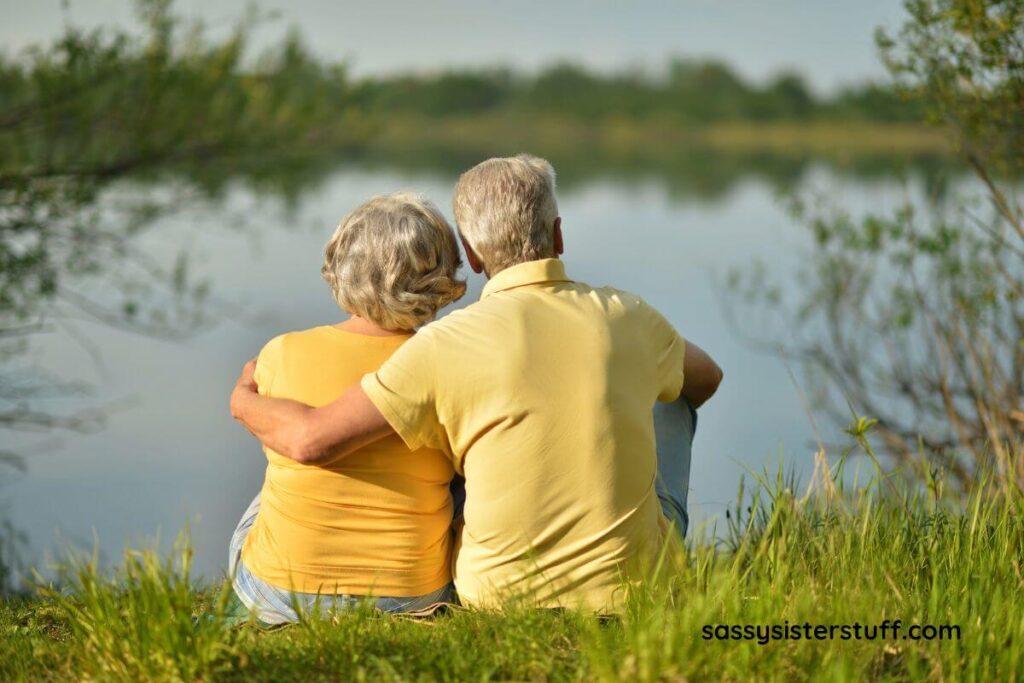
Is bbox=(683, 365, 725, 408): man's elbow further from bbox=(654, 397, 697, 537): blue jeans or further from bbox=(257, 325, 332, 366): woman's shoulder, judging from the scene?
bbox=(257, 325, 332, 366): woman's shoulder

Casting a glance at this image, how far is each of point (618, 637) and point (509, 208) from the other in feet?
2.61

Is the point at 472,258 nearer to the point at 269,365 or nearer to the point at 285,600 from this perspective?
the point at 269,365

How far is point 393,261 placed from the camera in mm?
2307

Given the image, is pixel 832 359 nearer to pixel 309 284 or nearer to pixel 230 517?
pixel 230 517

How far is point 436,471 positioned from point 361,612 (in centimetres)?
37

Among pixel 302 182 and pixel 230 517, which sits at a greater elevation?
pixel 302 182

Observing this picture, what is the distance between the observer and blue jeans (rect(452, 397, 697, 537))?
104 inches

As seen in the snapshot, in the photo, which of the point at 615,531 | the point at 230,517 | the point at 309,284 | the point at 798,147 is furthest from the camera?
the point at 798,147

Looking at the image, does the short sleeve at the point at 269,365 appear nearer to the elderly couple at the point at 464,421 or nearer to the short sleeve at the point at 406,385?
the elderly couple at the point at 464,421

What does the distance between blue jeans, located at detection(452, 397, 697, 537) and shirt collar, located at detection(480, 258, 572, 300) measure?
1.71 ft

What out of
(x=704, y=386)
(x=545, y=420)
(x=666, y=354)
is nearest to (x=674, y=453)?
(x=704, y=386)

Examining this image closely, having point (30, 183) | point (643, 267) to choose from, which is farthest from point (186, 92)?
point (643, 267)

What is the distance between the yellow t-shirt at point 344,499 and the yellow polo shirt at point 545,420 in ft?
0.39

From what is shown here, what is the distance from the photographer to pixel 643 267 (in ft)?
39.9
